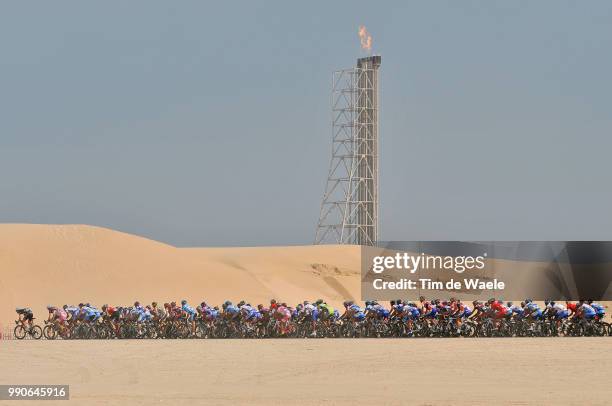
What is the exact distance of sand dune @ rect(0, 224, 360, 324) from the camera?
2185 inches

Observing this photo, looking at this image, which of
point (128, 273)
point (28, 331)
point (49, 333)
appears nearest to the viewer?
Answer: point (28, 331)

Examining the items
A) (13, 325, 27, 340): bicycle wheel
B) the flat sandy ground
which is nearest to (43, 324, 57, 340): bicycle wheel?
(13, 325, 27, 340): bicycle wheel

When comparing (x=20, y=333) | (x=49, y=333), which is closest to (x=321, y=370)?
(x=49, y=333)

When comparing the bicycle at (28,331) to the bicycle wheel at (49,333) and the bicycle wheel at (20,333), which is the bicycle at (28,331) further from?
the bicycle wheel at (49,333)

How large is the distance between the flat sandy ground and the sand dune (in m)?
19.2

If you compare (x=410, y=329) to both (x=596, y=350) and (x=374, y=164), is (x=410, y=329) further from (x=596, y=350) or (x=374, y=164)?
(x=374, y=164)

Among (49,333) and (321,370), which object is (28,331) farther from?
(321,370)

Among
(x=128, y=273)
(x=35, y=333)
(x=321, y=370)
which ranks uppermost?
(x=128, y=273)

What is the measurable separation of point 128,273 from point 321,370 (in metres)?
34.7

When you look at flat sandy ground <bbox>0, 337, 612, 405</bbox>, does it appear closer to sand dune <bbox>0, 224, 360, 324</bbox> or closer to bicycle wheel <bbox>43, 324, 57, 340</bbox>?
bicycle wheel <bbox>43, 324, 57, 340</bbox>

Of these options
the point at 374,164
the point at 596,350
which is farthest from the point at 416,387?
the point at 374,164

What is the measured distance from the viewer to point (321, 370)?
1023 inches

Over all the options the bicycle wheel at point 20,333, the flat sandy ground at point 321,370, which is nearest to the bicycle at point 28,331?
the bicycle wheel at point 20,333

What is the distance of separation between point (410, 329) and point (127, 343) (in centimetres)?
819
